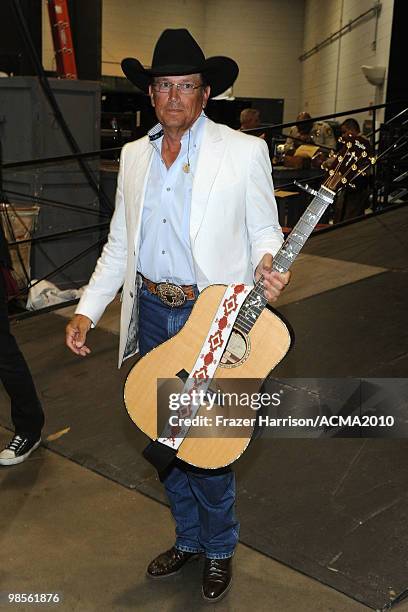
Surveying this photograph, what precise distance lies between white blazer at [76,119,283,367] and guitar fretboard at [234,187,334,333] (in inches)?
6.5

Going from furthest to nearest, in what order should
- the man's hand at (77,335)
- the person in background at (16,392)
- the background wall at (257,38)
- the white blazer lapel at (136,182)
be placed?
the background wall at (257,38) < the person in background at (16,392) < the man's hand at (77,335) < the white blazer lapel at (136,182)

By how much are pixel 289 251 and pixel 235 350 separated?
34 cm

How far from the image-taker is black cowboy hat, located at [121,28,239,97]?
95.0 inches

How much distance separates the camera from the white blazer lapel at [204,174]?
245cm

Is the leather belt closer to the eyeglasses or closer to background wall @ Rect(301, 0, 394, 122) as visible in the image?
the eyeglasses

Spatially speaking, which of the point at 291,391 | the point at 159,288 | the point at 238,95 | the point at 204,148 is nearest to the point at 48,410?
the point at 291,391

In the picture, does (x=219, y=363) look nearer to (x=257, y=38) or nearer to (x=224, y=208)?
(x=224, y=208)

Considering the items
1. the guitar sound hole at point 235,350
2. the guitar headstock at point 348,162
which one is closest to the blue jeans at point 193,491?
the guitar sound hole at point 235,350

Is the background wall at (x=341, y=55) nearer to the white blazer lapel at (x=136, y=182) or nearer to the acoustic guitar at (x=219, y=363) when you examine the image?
the white blazer lapel at (x=136, y=182)

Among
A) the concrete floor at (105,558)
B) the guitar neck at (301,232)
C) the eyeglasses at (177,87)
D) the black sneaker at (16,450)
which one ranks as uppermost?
the eyeglasses at (177,87)

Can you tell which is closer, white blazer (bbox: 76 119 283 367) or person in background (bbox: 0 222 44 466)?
white blazer (bbox: 76 119 283 367)

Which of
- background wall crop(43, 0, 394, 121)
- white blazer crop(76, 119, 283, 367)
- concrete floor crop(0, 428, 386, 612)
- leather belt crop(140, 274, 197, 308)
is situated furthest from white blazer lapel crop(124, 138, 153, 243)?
background wall crop(43, 0, 394, 121)

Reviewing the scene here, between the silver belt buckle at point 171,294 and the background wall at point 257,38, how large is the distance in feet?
52.9

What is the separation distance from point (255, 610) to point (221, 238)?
1.21 metres
